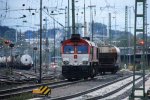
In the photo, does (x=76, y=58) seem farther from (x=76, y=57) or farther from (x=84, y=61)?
(x=84, y=61)

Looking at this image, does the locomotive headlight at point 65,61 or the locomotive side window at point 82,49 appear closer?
the locomotive headlight at point 65,61

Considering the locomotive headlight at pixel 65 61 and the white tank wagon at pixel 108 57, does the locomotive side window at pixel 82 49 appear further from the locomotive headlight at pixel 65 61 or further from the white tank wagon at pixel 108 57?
the white tank wagon at pixel 108 57

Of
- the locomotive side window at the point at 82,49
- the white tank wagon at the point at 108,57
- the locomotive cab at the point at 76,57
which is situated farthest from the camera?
the white tank wagon at the point at 108,57

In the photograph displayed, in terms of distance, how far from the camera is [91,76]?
43125 mm

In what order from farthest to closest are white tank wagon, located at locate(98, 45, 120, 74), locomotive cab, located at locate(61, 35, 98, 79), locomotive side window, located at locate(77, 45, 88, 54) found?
white tank wagon, located at locate(98, 45, 120, 74) < locomotive side window, located at locate(77, 45, 88, 54) < locomotive cab, located at locate(61, 35, 98, 79)

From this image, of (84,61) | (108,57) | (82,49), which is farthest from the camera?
(108,57)

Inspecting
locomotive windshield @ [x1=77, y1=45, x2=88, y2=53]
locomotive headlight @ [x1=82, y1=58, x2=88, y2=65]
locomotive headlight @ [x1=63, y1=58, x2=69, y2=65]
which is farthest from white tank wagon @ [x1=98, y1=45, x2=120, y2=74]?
locomotive headlight @ [x1=63, y1=58, x2=69, y2=65]

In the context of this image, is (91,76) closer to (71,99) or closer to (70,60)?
(70,60)

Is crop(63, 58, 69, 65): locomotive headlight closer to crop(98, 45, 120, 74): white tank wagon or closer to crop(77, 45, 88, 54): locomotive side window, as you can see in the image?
crop(77, 45, 88, 54): locomotive side window

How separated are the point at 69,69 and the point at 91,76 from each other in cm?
434

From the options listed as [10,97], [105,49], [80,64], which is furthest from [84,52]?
[10,97]

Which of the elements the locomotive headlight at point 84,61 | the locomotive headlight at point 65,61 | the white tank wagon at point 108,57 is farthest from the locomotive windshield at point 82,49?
the white tank wagon at point 108,57

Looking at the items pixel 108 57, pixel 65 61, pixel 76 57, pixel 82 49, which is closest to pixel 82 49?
pixel 82 49

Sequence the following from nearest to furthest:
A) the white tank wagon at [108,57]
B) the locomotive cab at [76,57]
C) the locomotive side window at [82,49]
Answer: the locomotive cab at [76,57] < the locomotive side window at [82,49] < the white tank wagon at [108,57]
